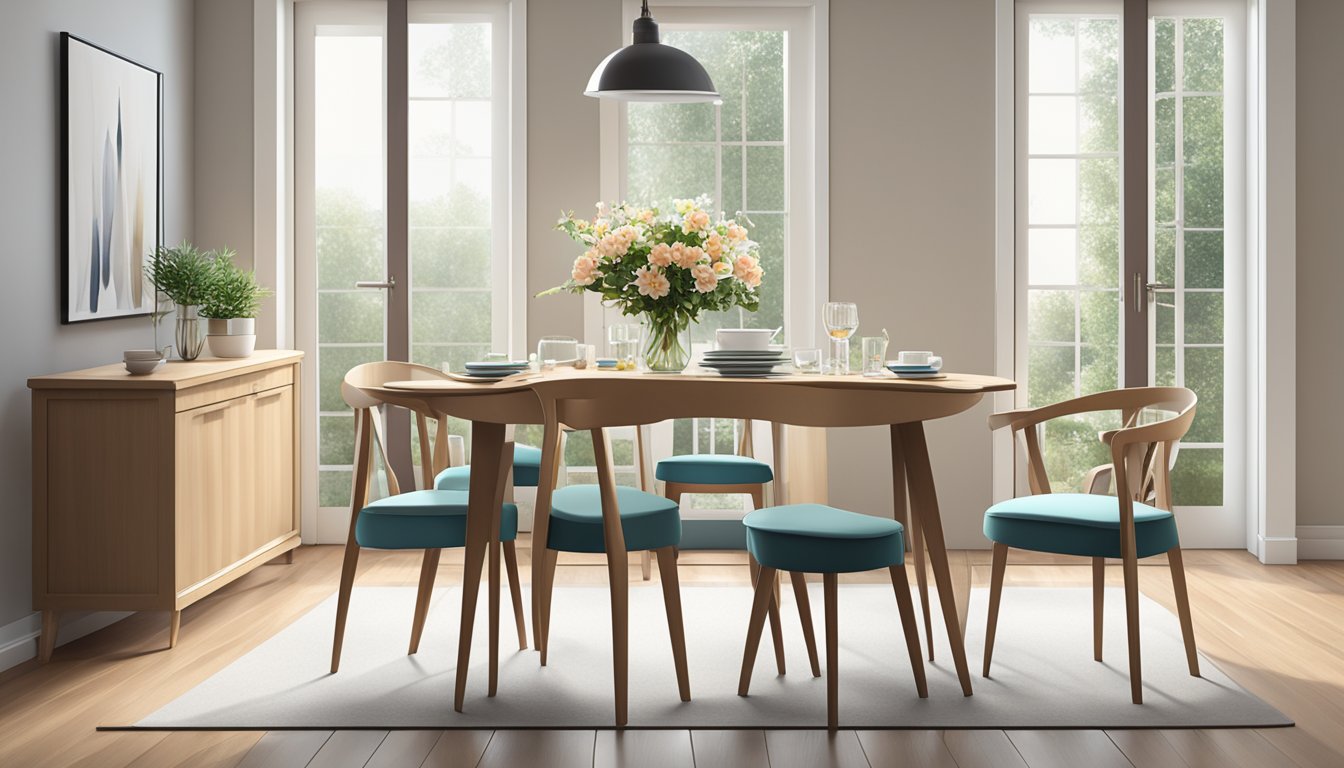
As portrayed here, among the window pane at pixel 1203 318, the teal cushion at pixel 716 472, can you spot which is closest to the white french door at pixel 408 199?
the teal cushion at pixel 716 472

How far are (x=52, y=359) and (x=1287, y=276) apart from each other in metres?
4.82

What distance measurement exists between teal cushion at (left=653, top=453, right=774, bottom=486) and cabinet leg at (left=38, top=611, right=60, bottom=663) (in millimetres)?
1994

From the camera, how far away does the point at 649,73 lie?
11.9ft

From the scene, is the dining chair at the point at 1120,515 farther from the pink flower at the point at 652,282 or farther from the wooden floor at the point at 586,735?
the pink flower at the point at 652,282

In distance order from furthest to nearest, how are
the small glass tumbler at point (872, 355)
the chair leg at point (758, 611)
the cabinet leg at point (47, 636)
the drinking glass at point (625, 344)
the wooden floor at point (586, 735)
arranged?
the drinking glass at point (625, 344) → the cabinet leg at point (47, 636) → the small glass tumbler at point (872, 355) → the chair leg at point (758, 611) → the wooden floor at point (586, 735)

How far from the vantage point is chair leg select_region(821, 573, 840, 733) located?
286cm

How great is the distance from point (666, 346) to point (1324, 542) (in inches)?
131

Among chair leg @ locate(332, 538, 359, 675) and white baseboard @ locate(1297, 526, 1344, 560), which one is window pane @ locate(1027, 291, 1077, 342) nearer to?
white baseboard @ locate(1297, 526, 1344, 560)

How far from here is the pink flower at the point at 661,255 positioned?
3447 millimetres

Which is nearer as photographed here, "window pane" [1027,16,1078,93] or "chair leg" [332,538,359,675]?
"chair leg" [332,538,359,675]

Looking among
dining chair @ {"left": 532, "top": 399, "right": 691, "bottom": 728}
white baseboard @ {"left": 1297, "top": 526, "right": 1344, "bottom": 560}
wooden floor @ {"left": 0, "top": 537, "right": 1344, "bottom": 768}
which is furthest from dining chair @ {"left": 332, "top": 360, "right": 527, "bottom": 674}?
white baseboard @ {"left": 1297, "top": 526, "right": 1344, "bottom": 560}

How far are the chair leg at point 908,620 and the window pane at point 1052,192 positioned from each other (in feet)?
8.75

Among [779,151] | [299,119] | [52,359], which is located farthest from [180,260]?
[779,151]

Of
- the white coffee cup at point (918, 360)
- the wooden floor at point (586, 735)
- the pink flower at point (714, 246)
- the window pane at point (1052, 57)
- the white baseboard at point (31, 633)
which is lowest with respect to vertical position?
the wooden floor at point (586, 735)
